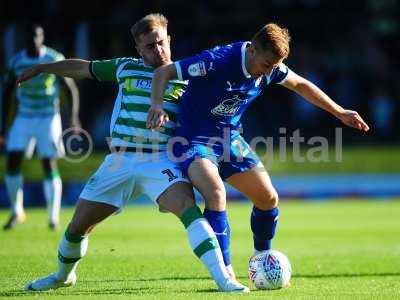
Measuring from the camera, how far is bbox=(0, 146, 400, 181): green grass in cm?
2053

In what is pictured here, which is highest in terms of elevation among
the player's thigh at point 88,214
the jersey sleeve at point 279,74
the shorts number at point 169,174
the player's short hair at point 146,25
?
the player's short hair at point 146,25

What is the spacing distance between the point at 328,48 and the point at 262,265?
736 inches

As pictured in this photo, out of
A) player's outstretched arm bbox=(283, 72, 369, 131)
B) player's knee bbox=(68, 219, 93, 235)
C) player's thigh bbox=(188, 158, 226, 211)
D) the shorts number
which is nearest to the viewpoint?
the shorts number

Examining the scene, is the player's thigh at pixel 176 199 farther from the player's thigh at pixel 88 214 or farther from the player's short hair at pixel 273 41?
the player's short hair at pixel 273 41

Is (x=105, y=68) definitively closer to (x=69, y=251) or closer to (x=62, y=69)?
(x=62, y=69)

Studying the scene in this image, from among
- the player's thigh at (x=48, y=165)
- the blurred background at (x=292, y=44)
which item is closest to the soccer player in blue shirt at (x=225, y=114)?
the player's thigh at (x=48, y=165)

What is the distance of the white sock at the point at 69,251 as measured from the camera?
7617mm

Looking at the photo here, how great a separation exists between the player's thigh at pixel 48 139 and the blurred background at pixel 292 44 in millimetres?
9454

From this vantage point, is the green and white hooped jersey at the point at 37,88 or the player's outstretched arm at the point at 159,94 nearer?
the player's outstretched arm at the point at 159,94

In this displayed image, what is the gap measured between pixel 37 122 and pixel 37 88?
0.53m

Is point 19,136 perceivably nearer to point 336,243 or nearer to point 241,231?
point 241,231

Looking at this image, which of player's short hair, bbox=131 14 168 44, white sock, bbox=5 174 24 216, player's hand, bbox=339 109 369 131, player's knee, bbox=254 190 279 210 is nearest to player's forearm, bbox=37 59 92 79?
player's short hair, bbox=131 14 168 44

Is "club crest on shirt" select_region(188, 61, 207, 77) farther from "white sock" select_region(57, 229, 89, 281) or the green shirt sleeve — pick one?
"white sock" select_region(57, 229, 89, 281)

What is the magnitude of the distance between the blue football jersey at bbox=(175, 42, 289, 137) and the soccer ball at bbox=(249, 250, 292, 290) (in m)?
1.12
